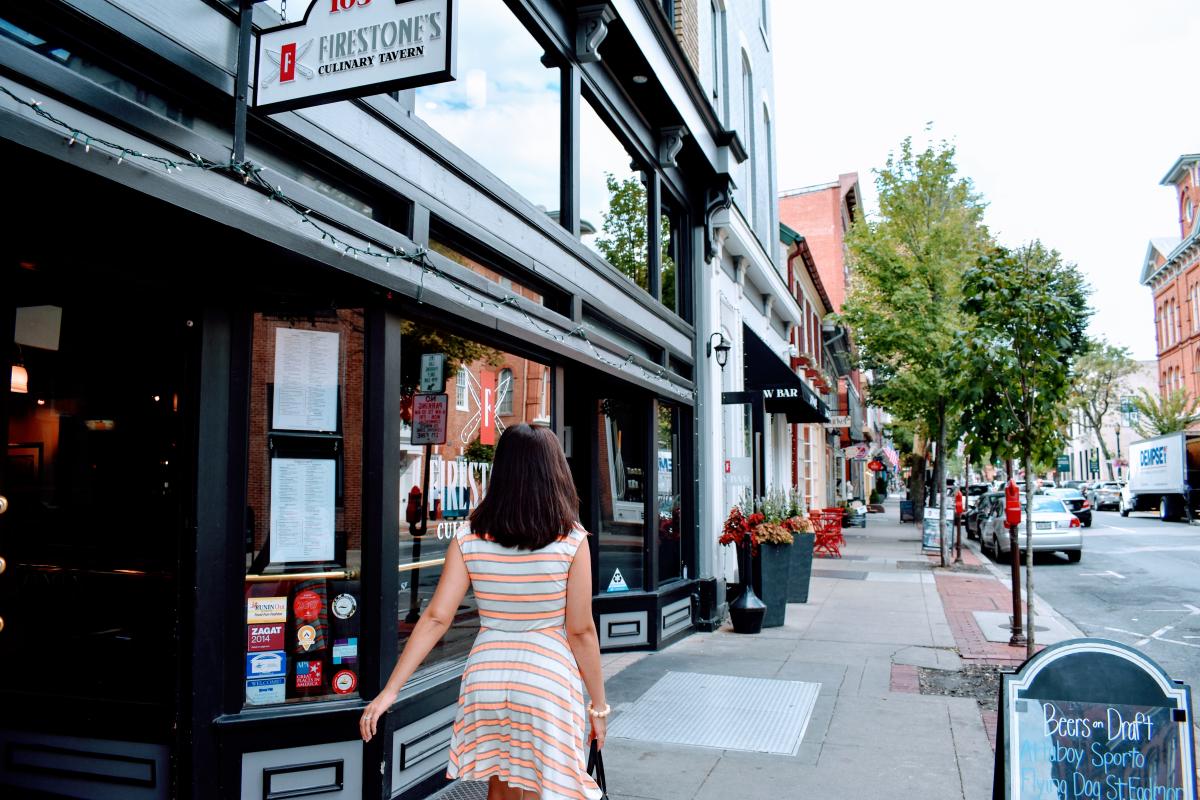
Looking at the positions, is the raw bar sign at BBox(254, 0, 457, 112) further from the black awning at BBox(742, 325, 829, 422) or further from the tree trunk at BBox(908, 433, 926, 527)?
the tree trunk at BBox(908, 433, 926, 527)

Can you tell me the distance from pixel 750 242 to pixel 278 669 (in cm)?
1020

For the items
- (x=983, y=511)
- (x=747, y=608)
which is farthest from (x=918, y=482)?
(x=747, y=608)

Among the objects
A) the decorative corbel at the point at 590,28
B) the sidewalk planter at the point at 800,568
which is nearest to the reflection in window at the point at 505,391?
the decorative corbel at the point at 590,28

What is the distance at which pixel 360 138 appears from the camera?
14.8ft

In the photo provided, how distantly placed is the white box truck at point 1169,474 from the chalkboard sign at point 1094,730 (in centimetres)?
3311

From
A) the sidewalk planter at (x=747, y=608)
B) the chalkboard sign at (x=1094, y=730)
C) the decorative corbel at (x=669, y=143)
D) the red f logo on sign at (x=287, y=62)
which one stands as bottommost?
the sidewalk planter at (x=747, y=608)

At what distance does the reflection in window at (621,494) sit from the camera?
8734 millimetres

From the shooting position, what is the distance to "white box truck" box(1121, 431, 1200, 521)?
32.2m

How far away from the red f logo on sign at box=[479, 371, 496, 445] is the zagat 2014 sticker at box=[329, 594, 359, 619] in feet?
6.22

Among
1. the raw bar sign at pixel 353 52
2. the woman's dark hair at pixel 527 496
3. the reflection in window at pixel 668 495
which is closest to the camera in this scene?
the woman's dark hair at pixel 527 496

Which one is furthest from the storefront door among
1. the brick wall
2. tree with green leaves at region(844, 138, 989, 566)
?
tree with green leaves at region(844, 138, 989, 566)

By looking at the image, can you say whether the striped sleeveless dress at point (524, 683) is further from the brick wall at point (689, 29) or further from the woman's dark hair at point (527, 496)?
the brick wall at point (689, 29)

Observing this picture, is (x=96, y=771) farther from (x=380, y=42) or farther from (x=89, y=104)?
(x=380, y=42)

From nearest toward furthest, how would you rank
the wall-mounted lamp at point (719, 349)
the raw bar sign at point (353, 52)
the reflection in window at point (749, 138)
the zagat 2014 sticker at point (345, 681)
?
A: the raw bar sign at point (353, 52)
the zagat 2014 sticker at point (345, 681)
the wall-mounted lamp at point (719, 349)
the reflection in window at point (749, 138)
